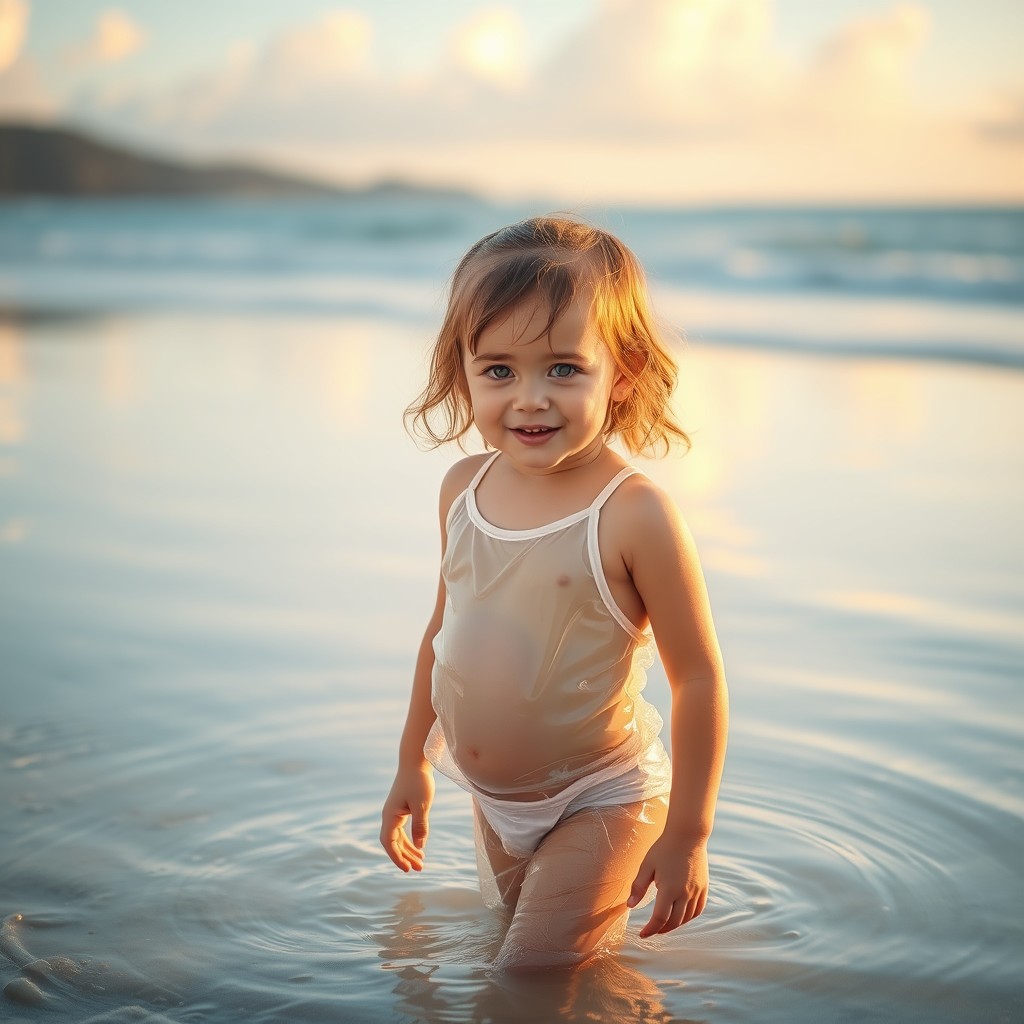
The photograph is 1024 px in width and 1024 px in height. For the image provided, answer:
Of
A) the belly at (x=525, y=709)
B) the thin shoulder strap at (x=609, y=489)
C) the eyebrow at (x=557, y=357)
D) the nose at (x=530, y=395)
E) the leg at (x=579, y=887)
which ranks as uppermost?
the eyebrow at (x=557, y=357)

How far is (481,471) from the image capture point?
2359 millimetres

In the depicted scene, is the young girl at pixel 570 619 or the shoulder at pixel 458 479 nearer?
the young girl at pixel 570 619

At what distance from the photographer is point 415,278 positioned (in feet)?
53.9

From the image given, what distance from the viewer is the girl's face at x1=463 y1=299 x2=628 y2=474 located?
205 cm

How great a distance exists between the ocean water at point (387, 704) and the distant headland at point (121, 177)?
82.8 feet

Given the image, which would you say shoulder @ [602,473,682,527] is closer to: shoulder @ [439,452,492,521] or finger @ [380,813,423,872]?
shoulder @ [439,452,492,521]

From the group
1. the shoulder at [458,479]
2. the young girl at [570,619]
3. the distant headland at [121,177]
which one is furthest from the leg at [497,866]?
the distant headland at [121,177]

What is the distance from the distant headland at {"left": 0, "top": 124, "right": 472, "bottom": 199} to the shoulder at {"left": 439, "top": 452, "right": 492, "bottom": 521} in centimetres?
2944

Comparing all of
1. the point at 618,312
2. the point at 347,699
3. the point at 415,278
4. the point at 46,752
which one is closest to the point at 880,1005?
the point at 618,312

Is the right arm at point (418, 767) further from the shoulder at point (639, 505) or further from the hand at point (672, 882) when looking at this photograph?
the hand at point (672, 882)

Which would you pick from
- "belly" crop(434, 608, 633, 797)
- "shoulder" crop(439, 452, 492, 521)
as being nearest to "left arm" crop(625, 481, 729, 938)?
"belly" crop(434, 608, 633, 797)

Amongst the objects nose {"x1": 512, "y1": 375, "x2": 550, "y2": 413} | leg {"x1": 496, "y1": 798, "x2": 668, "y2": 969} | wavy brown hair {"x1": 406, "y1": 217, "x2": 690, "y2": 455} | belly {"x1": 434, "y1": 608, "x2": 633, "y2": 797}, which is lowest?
leg {"x1": 496, "y1": 798, "x2": 668, "y2": 969}

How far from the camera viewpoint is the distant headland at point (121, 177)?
107ft

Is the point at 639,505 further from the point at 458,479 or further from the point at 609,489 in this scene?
the point at 458,479
